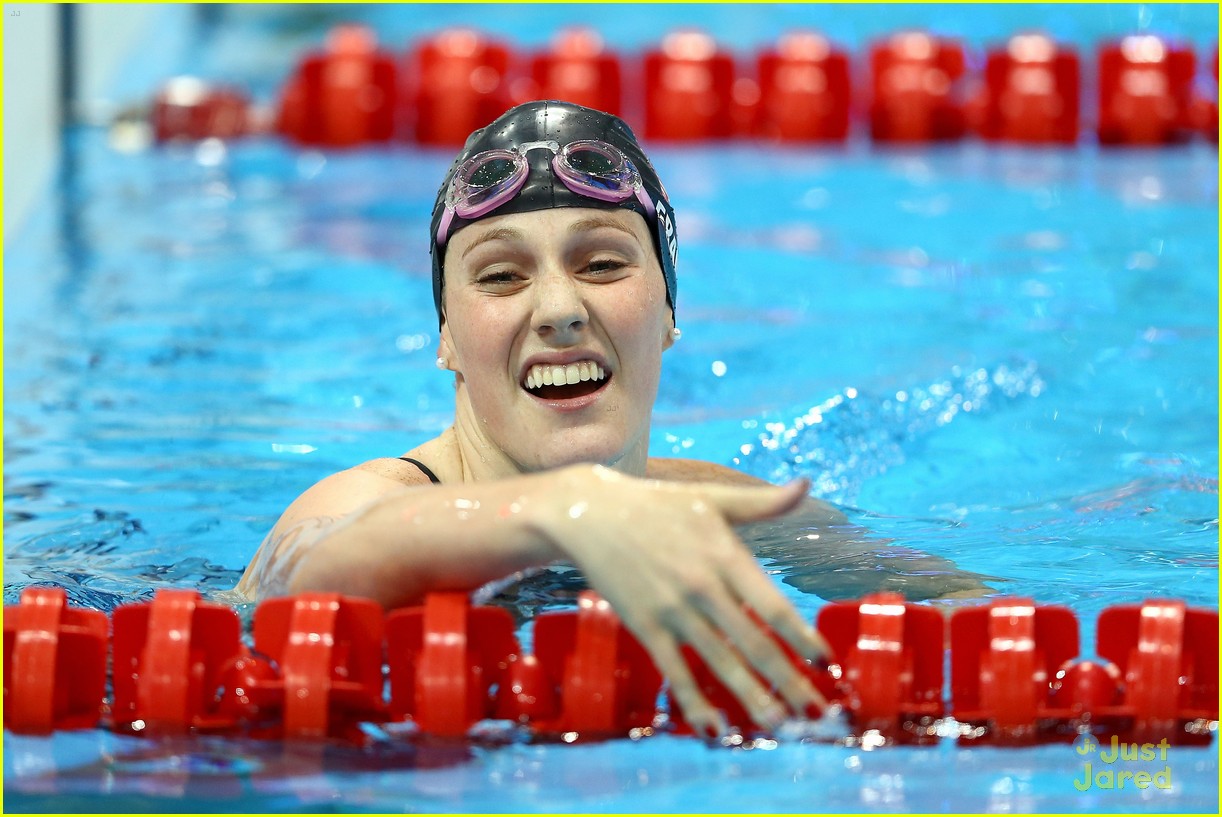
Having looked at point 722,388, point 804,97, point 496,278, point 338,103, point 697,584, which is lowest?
point 697,584

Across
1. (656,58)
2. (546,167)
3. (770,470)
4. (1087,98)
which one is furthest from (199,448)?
(1087,98)

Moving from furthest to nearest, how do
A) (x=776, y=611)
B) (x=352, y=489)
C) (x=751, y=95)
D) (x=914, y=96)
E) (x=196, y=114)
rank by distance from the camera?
(x=751, y=95), (x=914, y=96), (x=196, y=114), (x=352, y=489), (x=776, y=611)

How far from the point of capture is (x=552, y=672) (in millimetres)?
2410

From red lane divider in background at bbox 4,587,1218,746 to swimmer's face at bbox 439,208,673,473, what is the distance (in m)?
0.40

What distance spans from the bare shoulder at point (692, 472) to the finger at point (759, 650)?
134cm

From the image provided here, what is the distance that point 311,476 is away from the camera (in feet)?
13.5

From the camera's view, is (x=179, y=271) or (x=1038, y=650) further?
(x=179, y=271)

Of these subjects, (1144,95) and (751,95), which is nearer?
(1144,95)

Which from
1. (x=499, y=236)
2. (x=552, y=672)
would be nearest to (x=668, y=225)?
(x=499, y=236)

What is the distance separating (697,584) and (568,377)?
760mm

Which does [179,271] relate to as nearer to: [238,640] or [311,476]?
[311,476]

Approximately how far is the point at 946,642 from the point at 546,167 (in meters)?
1.05

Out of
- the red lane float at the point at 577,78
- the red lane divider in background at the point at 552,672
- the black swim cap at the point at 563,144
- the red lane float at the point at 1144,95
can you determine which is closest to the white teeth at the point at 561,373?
the black swim cap at the point at 563,144

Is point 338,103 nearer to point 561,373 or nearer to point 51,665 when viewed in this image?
point 561,373
